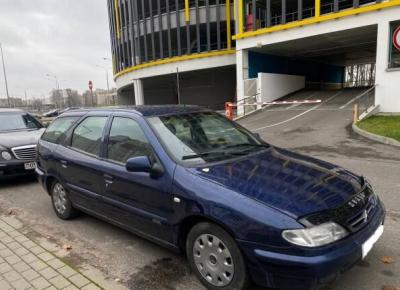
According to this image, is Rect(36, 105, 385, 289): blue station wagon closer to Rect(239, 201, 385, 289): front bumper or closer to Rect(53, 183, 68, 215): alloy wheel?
Rect(239, 201, 385, 289): front bumper

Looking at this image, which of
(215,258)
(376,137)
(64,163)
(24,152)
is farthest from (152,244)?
(376,137)

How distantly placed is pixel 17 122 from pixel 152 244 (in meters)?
6.12

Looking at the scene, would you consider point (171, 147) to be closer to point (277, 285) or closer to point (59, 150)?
point (277, 285)

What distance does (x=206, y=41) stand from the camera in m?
30.5

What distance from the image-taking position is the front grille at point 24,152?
22.7 ft

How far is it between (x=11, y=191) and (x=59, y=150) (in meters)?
2.69

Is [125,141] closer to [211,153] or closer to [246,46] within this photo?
[211,153]

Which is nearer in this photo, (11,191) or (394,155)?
(11,191)

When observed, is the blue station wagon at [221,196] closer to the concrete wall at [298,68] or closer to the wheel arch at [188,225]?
→ the wheel arch at [188,225]

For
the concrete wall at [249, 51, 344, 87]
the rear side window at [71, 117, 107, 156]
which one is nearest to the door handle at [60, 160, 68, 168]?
the rear side window at [71, 117, 107, 156]

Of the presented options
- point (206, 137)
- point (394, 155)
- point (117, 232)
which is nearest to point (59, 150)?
point (117, 232)

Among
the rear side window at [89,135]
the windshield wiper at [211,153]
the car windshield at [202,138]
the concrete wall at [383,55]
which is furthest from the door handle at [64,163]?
the concrete wall at [383,55]

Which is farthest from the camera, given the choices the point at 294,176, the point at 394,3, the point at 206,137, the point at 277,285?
the point at 394,3

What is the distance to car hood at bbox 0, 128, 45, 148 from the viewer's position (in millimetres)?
6996
